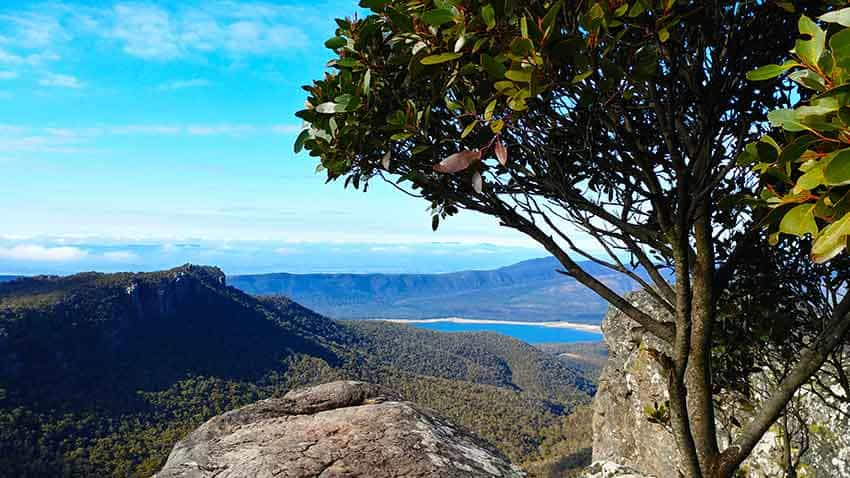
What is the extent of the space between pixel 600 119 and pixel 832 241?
1.75 m

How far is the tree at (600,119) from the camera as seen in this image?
235cm

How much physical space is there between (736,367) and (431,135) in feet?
11.1

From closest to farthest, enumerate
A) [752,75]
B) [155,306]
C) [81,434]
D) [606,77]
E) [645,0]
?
[752,75] → [645,0] → [606,77] → [81,434] → [155,306]

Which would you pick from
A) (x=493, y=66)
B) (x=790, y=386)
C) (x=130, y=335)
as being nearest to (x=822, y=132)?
(x=493, y=66)

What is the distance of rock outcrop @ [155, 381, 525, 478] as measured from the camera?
3234 millimetres

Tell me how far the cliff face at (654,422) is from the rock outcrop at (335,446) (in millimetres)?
1394

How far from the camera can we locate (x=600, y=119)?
3.05 metres

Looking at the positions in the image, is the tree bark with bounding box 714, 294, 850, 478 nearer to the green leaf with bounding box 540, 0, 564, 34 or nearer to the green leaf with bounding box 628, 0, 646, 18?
the green leaf with bounding box 628, 0, 646, 18

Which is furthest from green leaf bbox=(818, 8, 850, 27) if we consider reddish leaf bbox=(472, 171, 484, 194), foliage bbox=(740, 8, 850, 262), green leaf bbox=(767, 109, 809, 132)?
reddish leaf bbox=(472, 171, 484, 194)

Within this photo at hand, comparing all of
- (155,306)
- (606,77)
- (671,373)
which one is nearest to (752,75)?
(606,77)

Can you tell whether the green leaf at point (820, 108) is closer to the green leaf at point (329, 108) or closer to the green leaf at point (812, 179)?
the green leaf at point (812, 179)

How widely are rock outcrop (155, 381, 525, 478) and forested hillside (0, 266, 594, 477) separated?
4745 cm

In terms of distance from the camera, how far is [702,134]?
2973mm

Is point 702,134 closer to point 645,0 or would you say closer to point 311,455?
point 645,0
